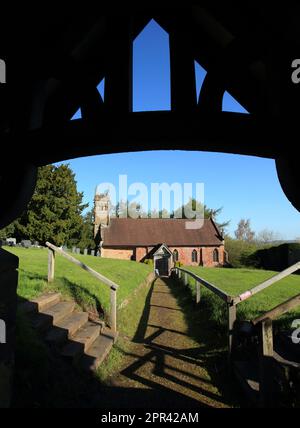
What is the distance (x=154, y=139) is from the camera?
116 inches

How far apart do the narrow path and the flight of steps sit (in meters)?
0.56

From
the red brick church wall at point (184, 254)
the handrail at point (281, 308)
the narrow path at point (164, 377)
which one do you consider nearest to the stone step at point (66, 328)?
the narrow path at point (164, 377)

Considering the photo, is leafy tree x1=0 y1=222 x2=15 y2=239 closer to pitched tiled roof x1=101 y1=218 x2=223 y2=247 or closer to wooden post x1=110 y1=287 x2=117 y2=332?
pitched tiled roof x1=101 y1=218 x2=223 y2=247

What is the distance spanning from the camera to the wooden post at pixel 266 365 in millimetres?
4098

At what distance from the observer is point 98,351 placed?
247 inches

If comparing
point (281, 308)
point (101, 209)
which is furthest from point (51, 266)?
point (101, 209)

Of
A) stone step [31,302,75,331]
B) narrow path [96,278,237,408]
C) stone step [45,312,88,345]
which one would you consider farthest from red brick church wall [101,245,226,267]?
stone step [45,312,88,345]

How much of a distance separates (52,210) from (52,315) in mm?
32286

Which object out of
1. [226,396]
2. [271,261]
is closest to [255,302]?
[226,396]

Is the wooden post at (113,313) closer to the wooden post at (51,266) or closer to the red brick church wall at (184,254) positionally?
the wooden post at (51,266)

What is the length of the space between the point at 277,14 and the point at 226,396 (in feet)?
16.0

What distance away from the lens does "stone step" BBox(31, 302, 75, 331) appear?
5.84 m
